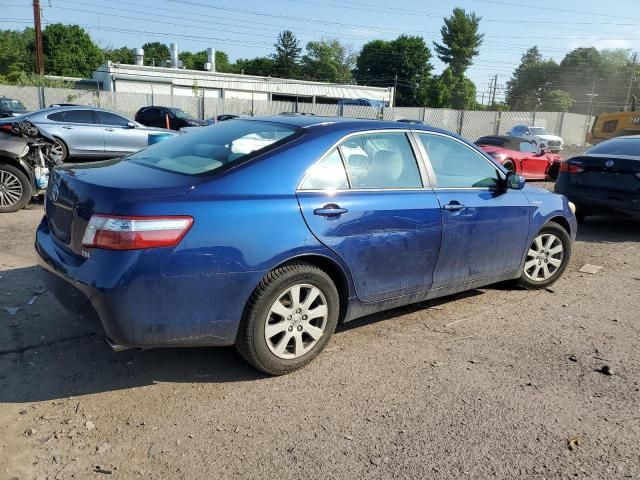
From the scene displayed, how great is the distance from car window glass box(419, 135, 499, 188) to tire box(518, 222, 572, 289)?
96cm

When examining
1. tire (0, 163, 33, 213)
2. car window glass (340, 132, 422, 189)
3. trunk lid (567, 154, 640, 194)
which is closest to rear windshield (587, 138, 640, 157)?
trunk lid (567, 154, 640, 194)

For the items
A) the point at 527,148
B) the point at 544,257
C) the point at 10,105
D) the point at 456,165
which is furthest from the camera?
the point at 10,105

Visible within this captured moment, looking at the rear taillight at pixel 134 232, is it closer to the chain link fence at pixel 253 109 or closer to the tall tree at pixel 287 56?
the chain link fence at pixel 253 109

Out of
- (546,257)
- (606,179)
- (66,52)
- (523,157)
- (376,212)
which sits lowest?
(546,257)

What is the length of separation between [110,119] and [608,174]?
10733 millimetres

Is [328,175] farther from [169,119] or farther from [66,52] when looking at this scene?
[66,52]

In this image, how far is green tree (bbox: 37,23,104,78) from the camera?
8050 centimetres

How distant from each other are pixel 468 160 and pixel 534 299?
5.11 ft

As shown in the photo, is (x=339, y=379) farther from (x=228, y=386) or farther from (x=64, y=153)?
(x=64, y=153)

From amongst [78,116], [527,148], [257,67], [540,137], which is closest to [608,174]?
[527,148]

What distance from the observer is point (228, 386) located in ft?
10.8

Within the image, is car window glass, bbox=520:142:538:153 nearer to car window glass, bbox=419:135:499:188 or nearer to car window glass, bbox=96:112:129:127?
car window glass, bbox=96:112:129:127

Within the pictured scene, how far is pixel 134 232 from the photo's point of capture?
2.77 metres

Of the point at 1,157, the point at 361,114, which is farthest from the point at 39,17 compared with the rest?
the point at 1,157
